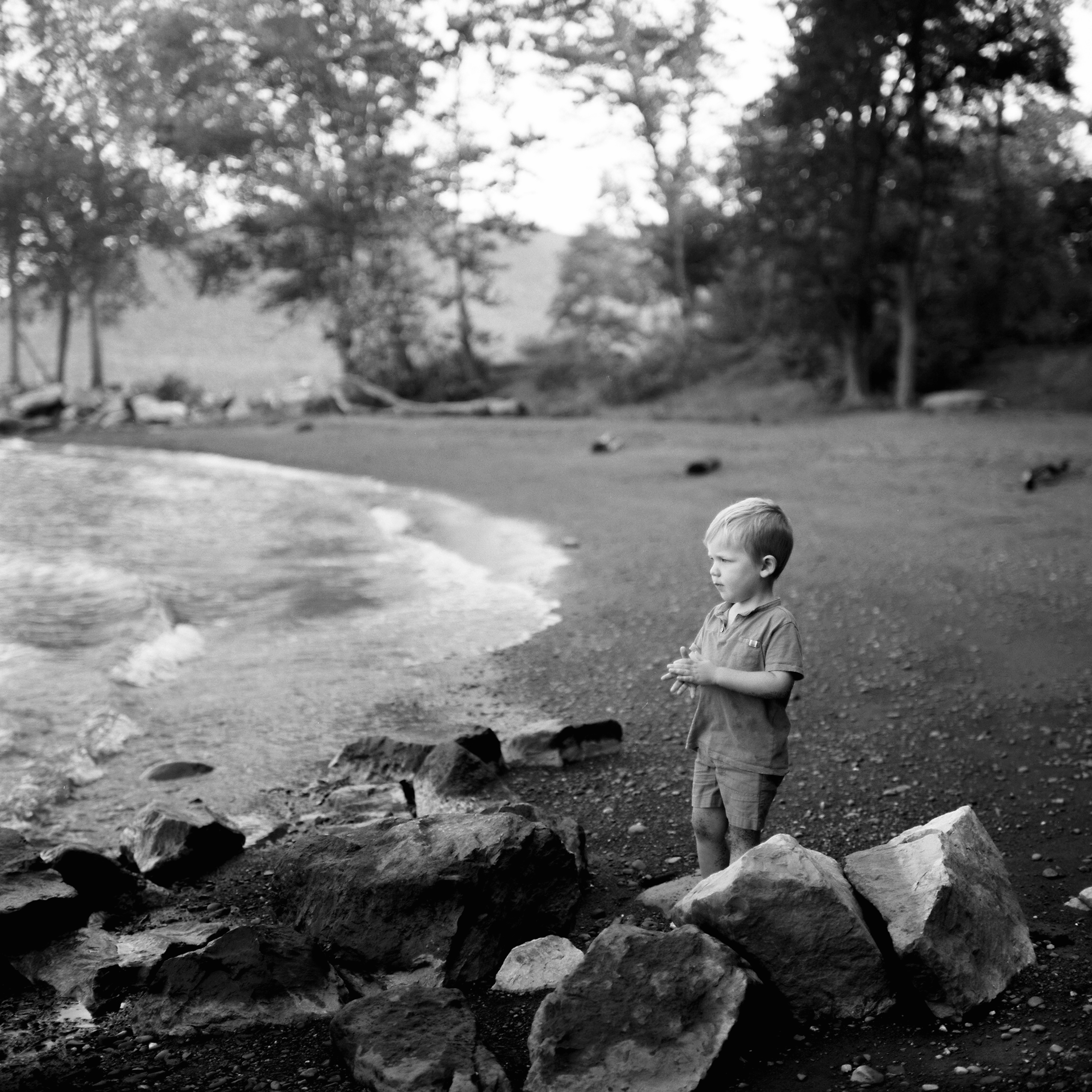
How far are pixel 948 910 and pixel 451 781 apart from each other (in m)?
2.17

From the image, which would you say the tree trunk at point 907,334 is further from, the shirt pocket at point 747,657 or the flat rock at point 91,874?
the flat rock at point 91,874

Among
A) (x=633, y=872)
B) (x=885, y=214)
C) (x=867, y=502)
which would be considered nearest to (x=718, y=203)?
(x=885, y=214)

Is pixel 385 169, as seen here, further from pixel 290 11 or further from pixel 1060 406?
pixel 1060 406

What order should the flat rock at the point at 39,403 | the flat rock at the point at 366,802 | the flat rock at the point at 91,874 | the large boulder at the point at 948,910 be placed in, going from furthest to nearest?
the flat rock at the point at 39,403 → the flat rock at the point at 366,802 → the flat rock at the point at 91,874 → the large boulder at the point at 948,910

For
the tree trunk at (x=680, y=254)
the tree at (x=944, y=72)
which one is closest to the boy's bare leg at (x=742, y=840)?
the tree at (x=944, y=72)

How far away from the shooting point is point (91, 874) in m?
4.06

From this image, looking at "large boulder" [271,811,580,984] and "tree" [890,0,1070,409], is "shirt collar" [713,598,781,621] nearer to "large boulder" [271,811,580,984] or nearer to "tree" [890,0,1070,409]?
"large boulder" [271,811,580,984]

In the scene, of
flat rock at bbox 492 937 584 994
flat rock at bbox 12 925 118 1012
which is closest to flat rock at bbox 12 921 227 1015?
flat rock at bbox 12 925 118 1012

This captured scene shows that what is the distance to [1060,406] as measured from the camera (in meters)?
19.6

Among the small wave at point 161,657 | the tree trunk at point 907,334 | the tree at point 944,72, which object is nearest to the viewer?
the small wave at point 161,657

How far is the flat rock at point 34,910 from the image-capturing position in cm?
365

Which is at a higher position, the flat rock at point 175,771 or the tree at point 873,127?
the tree at point 873,127

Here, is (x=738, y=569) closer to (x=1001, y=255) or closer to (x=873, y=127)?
(x=873, y=127)

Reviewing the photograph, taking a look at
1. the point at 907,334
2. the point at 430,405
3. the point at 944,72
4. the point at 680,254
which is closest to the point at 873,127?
the point at 944,72
